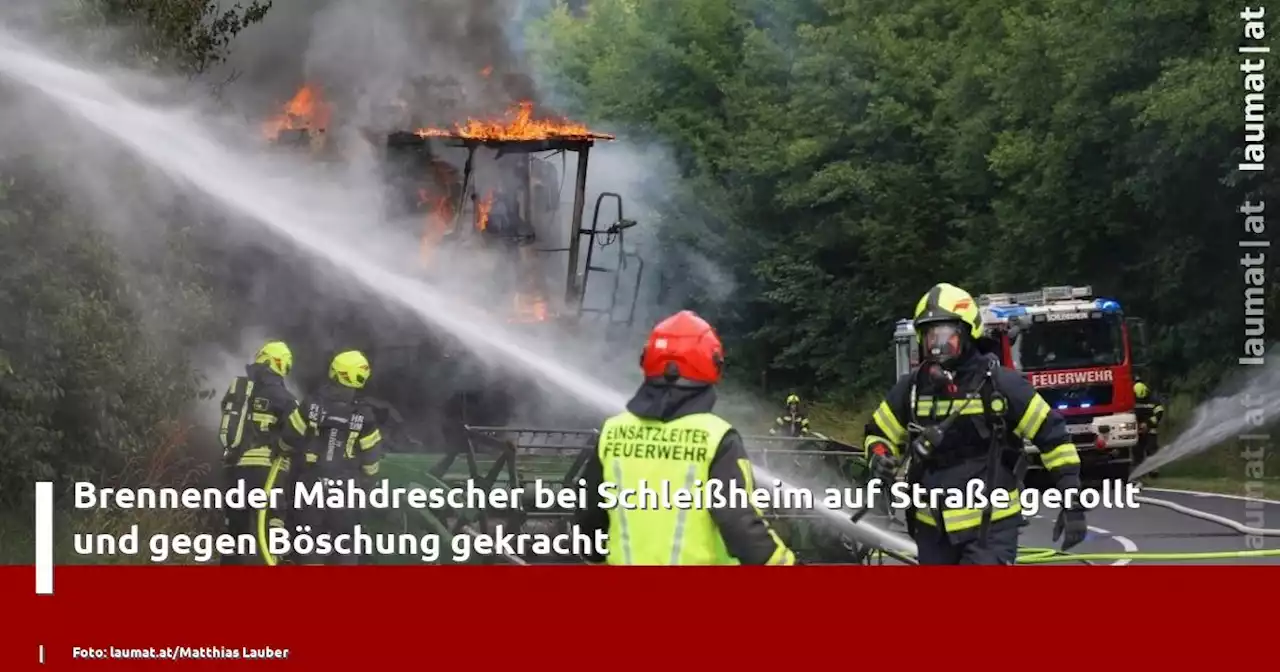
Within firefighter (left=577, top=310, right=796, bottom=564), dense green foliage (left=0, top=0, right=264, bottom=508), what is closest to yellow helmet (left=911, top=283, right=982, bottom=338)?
firefighter (left=577, top=310, right=796, bottom=564)

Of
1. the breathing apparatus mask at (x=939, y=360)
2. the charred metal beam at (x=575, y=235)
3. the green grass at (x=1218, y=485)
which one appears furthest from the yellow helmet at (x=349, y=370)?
the green grass at (x=1218, y=485)

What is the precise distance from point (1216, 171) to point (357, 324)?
1229 centimetres

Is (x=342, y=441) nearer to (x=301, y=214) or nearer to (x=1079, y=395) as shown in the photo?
(x=301, y=214)

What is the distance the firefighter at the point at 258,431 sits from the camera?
952cm

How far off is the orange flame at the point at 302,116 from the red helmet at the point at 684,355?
878cm

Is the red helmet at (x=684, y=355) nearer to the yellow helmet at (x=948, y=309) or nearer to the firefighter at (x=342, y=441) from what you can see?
the yellow helmet at (x=948, y=309)

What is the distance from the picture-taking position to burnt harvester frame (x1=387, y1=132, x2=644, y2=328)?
1320 centimetres

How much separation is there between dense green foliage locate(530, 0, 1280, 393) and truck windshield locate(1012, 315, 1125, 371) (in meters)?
1.88

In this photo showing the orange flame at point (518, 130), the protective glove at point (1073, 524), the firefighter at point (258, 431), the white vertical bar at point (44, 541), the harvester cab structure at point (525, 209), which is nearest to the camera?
the protective glove at point (1073, 524)

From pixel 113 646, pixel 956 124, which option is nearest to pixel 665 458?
pixel 113 646

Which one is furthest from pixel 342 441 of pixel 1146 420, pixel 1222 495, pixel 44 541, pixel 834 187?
pixel 834 187

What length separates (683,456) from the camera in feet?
16.2

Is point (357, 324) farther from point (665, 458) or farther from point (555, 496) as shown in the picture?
point (665, 458)

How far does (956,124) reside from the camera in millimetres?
29266
